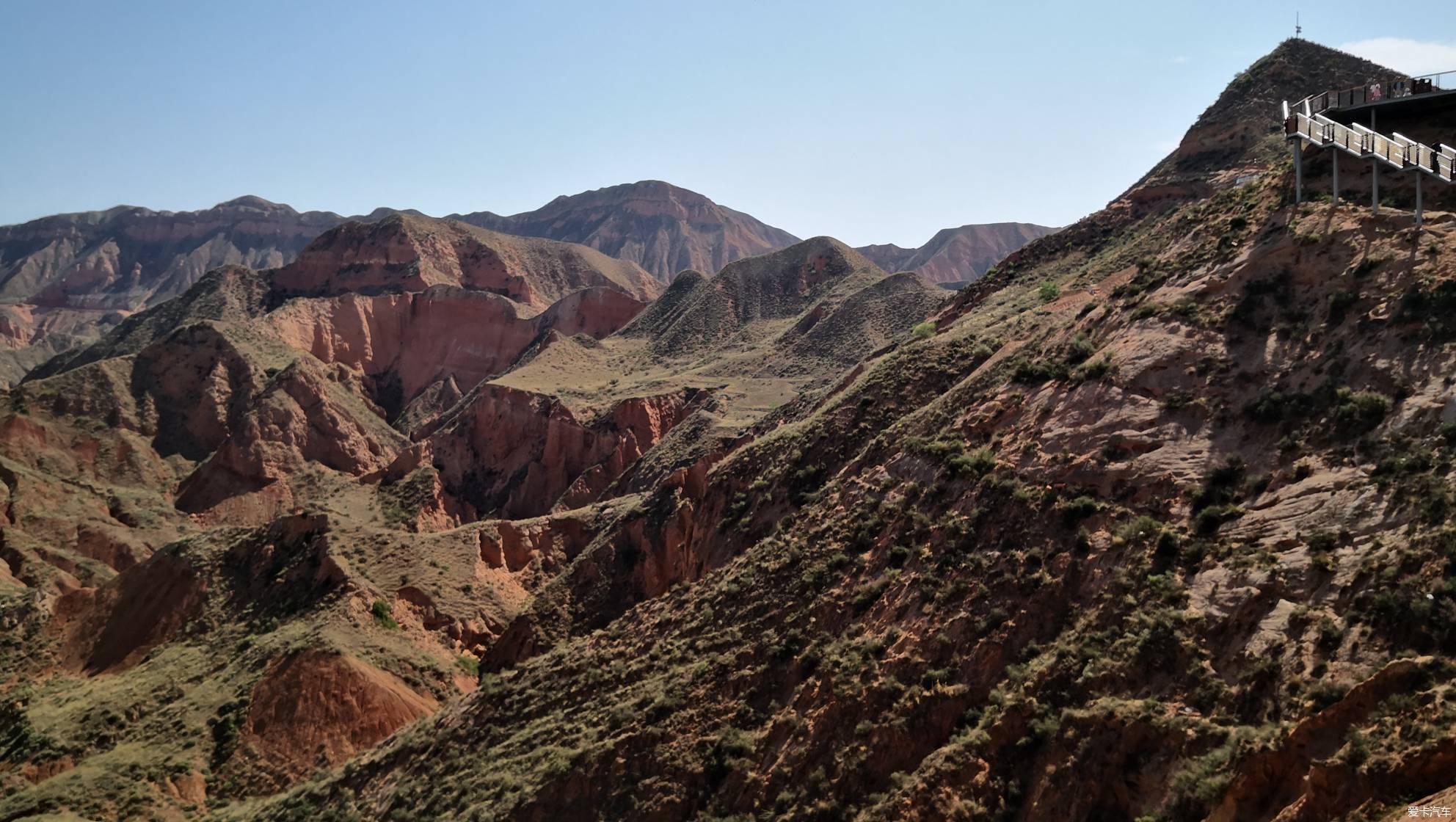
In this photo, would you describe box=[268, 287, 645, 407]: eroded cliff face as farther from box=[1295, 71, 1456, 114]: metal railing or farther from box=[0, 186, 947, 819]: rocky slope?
box=[1295, 71, 1456, 114]: metal railing

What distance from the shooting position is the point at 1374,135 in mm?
21250

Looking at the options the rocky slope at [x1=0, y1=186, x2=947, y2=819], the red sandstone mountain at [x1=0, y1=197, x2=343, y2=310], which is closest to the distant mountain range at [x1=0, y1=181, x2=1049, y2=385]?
the red sandstone mountain at [x1=0, y1=197, x2=343, y2=310]

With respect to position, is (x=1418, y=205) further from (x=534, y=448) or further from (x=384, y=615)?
(x=534, y=448)

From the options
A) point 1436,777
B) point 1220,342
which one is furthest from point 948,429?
point 1436,777

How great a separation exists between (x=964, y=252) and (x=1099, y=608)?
587 feet

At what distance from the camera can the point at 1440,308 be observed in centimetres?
1750

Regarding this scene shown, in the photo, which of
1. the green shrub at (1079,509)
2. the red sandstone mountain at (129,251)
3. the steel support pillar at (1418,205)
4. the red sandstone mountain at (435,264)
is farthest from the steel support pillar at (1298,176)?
the red sandstone mountain at (129,251)

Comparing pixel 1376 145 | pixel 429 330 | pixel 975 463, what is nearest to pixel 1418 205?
pixel 1376 145

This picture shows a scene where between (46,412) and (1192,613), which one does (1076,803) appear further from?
(46,412)

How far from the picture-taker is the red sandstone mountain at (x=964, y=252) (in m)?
184

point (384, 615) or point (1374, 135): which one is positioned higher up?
point (1374, 135)

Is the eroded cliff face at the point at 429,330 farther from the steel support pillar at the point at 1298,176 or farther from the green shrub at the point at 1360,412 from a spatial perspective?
the green shrub at the point at 1360,412

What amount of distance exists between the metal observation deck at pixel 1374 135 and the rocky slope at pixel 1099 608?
3.32 ft

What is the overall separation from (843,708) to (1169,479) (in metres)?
6.89
